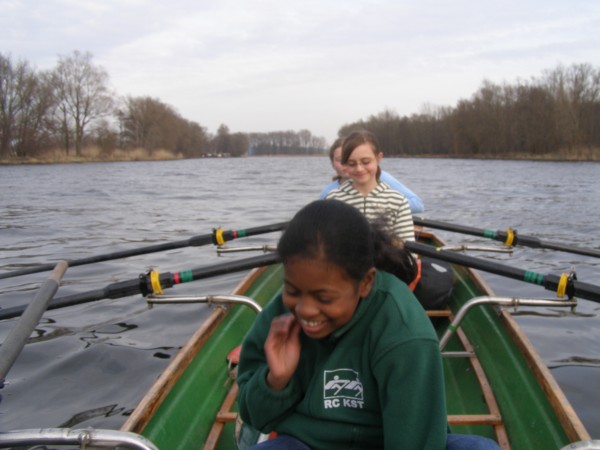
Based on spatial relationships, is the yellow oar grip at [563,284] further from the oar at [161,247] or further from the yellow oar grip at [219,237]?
the yellow oar grip at [219,237]

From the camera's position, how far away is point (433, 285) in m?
4.16

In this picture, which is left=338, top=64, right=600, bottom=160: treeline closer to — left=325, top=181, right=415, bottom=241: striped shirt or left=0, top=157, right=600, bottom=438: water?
left=0, top=157, right=600, bottom=438: water

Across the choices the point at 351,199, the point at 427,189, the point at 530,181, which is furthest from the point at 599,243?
the point at 530,181

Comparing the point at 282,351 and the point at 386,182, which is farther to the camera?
the point at 386,182

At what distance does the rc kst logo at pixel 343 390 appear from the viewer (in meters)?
1.66

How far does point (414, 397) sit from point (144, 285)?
8.20 ft

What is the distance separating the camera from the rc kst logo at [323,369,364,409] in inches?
65.4

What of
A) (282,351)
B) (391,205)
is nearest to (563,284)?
(391,205)

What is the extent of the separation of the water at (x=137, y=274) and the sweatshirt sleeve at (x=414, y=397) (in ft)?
10.1

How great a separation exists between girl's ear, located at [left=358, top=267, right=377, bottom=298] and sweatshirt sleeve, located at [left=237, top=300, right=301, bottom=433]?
32 centimetres

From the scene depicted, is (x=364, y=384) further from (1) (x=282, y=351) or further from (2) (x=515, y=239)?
(2) (x=515, y=239)

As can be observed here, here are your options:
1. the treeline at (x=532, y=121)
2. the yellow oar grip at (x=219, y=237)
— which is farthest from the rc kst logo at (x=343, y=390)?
the treeline at (x=532, y=121)

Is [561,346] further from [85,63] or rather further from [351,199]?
[85,63]

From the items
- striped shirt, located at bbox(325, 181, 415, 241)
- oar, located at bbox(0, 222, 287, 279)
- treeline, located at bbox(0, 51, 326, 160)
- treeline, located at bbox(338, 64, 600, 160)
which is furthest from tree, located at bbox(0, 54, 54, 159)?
striped shirt, located at bbox(325, 181, 415, 241)
